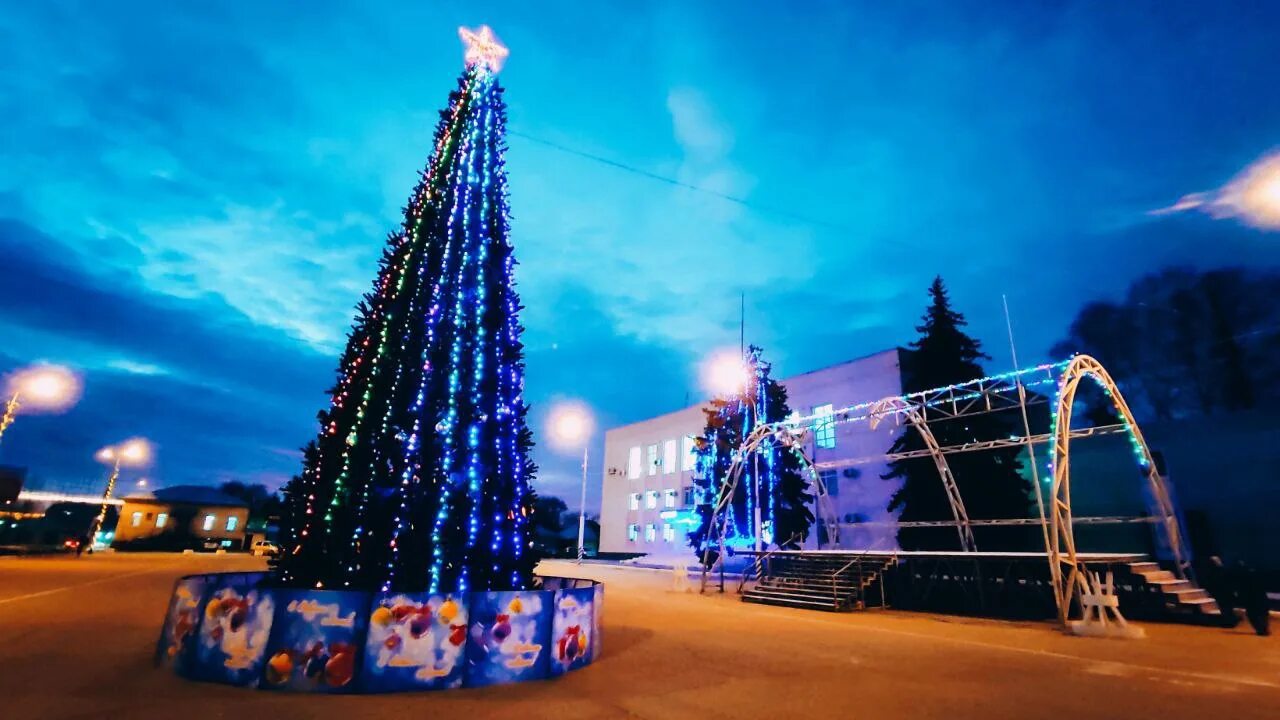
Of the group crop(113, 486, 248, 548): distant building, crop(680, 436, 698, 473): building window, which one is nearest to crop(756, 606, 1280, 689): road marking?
crop(680, 436, 698, 473): building window

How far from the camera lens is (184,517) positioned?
54062 millimetres

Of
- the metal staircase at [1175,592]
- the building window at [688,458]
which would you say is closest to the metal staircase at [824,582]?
the metal staircase at [1175,592]

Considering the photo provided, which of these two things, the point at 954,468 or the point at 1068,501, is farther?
the point at 954,468

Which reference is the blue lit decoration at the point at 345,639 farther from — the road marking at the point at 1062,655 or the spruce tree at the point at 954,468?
the spruce tree at the point at 954,468

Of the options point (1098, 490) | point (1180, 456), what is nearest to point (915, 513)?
point (1098, 490)

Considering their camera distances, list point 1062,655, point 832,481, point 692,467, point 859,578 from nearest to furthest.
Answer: point 1062,655 → point 859,578 → point 832,481 → point 692,467

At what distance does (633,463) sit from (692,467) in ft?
23.0

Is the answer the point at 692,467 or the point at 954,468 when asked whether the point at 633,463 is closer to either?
the point at 692,467

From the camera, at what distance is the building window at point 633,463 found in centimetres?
4388

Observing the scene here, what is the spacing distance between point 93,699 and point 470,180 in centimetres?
761

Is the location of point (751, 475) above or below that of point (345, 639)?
above

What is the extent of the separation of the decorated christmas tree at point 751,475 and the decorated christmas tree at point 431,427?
1908cm

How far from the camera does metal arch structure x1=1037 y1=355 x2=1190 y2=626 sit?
11906mm

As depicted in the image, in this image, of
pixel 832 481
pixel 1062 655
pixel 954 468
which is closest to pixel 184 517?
pixel 832 481
